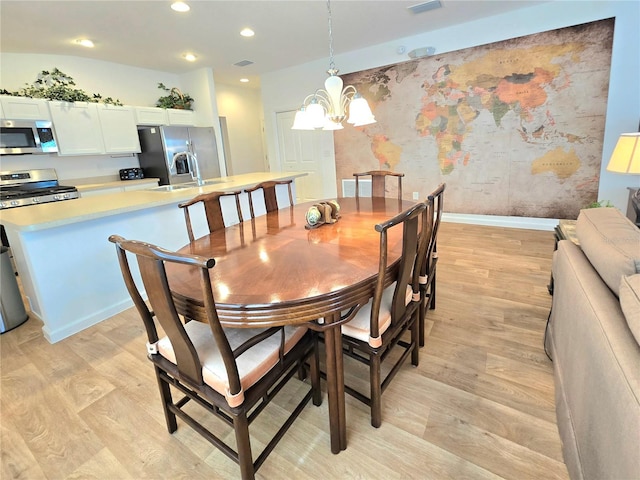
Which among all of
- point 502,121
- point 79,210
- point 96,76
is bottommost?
point 79,210

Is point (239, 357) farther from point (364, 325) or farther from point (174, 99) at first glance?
point (174, 99)

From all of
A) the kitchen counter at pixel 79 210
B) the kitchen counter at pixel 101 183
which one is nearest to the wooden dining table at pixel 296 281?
the kitchen counter at pixel 79 210

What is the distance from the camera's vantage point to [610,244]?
1.17 metres

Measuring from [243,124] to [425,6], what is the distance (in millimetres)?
4581

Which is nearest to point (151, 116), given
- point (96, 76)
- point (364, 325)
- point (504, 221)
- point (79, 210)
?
point (96, 76)

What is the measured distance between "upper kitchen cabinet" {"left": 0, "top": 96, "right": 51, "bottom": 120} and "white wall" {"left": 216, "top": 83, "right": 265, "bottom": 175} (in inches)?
122

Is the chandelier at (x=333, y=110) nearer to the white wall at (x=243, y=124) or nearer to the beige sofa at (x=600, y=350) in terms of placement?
the beige sofa at (x=600, y=350)

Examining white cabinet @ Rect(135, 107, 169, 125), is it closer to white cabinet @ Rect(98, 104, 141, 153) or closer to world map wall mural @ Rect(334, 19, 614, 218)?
white cabinet @ Rect(98, 104, 141, 153)

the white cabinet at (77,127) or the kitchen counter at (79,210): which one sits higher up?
the white cabinet at (77,127)

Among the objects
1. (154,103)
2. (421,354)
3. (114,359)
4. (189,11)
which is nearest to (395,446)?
(421,354)

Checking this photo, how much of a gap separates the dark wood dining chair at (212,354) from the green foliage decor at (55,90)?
427cm

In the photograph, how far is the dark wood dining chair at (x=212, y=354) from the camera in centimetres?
96

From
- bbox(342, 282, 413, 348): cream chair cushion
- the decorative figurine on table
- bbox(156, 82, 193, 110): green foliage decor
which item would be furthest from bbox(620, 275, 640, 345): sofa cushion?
bbox(156, 82, 193, 110): green foliage decor

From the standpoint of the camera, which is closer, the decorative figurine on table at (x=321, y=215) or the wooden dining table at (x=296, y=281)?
the wooden dining table at (x=296, y=281)
